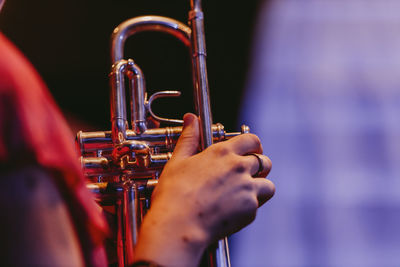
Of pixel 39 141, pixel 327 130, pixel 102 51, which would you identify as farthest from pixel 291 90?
pixel 39 141

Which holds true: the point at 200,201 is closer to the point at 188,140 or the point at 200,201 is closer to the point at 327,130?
the point at 188,140

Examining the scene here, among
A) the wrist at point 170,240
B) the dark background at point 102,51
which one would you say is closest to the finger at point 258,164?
the wrist at point 170,240

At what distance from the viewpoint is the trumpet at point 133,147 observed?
543 millimetres

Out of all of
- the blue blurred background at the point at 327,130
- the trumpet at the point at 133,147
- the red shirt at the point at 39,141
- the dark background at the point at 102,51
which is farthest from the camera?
the blue blurred background at the point at 327,130

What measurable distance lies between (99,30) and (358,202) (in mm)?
1158

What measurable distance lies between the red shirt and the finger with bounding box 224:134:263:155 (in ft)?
0.64

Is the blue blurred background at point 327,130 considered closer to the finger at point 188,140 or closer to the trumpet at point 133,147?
the trumpet at point 133,147

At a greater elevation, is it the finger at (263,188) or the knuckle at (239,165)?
the knuckle at (239,165)

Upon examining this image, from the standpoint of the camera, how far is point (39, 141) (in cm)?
24

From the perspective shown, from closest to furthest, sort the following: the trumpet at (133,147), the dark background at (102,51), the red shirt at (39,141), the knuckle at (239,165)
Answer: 1. the red shirt at (39,141)
2. the knuckle at (239,165)
3. the trumpet at (133,147)
4. the dark background at (102,51)

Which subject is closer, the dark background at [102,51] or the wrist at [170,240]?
the wrist at [170,240]

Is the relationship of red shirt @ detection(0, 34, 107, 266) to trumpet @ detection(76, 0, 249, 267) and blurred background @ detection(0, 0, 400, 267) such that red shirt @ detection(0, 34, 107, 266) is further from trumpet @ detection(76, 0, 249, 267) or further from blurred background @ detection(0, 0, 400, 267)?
blurred background @ detection(0, 0, 400, 267)

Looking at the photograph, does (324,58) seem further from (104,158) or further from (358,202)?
(104,158)

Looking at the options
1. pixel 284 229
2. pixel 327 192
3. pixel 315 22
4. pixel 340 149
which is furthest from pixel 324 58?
pixel 284 229
